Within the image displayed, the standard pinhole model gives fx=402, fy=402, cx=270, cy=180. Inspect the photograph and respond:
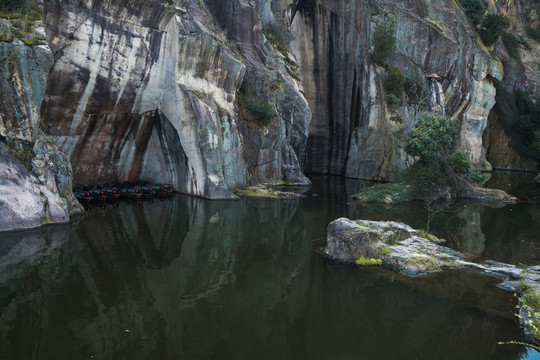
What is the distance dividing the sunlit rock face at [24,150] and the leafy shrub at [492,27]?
5390 cm

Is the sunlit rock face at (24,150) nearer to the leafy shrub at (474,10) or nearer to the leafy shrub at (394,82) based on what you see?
the leafy shrub at (394,82)

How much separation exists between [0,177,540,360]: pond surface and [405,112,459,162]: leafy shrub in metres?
12.3

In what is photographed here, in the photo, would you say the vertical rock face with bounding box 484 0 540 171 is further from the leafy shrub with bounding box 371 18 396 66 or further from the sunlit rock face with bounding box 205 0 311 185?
the sunlit rock face with bounding box 205 0 311 185

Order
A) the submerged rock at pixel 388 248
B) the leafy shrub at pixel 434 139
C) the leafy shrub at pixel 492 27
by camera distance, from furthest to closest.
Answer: the leafy shrub at pixel 492 27 → the leafy shrub at pixel 434 139 → the submerged rock at pixel 388 248

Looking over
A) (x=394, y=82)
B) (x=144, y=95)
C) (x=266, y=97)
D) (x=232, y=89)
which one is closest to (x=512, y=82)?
(x=394, y=82)

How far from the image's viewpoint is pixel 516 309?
362 inches

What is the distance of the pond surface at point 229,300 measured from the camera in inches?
282

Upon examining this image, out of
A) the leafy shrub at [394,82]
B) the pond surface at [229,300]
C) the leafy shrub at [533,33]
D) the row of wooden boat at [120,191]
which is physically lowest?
the pond surface at [229,300]

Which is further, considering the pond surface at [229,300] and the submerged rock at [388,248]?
the submerged rock at [388,248]

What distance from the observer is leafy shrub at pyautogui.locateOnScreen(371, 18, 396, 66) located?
41219 millimetres

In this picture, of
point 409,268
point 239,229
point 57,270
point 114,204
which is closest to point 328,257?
point 409,268

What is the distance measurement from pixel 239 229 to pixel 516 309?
10.3 m

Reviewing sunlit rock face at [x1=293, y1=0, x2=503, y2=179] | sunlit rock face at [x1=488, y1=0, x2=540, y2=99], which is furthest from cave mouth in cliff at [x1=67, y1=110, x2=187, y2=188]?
sunlit rock face at [x1=488, y1=0, x2=540, y2=99]

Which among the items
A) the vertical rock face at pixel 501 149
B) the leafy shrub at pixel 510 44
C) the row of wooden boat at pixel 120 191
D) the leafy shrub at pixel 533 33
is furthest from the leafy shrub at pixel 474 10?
the row of wooden boat at pixel 120 191
